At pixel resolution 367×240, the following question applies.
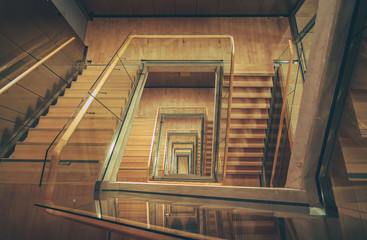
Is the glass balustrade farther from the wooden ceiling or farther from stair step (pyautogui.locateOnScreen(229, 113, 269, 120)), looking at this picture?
stair step (pyautogui.locateOnScreen(229, 113, 269, 120))

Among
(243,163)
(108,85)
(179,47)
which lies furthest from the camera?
(243,163)

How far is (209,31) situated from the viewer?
6117mm

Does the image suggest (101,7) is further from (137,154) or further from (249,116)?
(249,116)

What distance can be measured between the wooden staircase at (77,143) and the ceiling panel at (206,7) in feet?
12.7

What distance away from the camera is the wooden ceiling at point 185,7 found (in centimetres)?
588

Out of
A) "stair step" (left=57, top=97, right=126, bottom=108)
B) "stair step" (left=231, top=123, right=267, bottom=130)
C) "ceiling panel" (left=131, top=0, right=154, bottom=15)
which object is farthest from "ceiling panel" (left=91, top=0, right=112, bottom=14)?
"stair step" (left=231, top=123, right=267, bottom=130)

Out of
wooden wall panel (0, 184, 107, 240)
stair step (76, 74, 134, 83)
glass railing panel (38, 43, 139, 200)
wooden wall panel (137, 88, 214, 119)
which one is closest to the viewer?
glass railing panel (38, 43, 139, 200)

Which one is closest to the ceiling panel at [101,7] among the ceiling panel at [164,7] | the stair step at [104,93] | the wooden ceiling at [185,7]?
the wooden ceiling at [185,7]

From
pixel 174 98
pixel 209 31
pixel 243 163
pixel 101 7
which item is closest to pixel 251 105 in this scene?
pixel 243 163

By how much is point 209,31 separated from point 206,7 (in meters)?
0.70

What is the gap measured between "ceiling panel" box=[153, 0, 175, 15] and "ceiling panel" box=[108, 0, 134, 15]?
2.57ft

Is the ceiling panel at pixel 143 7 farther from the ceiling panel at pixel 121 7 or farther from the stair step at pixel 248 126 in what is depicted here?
the stair step at pixel 248 126

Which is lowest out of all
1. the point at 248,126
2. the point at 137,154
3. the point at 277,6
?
the point at 137,154

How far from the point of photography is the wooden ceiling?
5.88m
